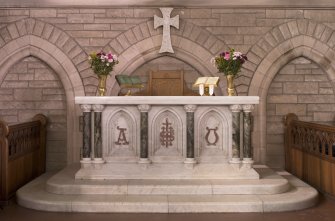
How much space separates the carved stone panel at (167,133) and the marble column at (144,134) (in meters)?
0.10

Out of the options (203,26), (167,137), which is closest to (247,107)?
(167,137)

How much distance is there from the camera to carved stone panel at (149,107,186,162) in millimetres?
5285

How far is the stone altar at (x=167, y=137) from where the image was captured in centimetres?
519

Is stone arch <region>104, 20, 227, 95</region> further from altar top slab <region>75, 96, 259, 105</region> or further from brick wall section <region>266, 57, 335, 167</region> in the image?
altar top slab <region>75, 96, 259, 105</region>

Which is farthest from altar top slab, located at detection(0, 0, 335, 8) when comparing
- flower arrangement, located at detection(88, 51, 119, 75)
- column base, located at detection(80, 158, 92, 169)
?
column base, located at detection(80, 158, 92, 169)

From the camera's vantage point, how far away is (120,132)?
5.29m

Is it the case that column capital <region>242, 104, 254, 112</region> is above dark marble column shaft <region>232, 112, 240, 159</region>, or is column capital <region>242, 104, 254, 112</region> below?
above

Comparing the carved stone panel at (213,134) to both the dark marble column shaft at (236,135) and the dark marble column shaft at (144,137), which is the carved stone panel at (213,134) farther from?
the dark marble column shaft at (144,137)

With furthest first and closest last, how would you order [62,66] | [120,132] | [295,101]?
[295,101]
[62,66]
[120,132]

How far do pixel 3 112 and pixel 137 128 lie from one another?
322 cm

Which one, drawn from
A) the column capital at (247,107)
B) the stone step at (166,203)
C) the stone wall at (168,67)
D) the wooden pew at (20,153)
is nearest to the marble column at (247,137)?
the column capital at (247,107)

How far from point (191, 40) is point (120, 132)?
2695 millimetres

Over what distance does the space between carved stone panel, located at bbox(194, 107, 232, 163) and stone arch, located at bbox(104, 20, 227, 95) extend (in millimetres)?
1978

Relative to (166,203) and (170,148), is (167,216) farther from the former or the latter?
(170,148)
